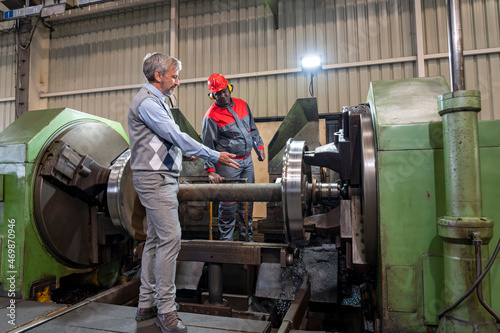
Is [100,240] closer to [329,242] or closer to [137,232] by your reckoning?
[137,232]

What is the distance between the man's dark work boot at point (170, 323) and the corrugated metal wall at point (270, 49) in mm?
3799

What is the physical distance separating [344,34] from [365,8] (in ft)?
1.45

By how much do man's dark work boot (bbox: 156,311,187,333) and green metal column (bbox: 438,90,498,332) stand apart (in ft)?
3.29

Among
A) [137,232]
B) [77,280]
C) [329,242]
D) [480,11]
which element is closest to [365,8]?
[480,11]

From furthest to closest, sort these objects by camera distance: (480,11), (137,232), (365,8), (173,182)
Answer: (365,8), (480,11), (137,232), (173,182)

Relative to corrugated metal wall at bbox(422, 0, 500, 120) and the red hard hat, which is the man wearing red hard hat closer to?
the red hard hat

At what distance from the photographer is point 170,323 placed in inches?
53.8

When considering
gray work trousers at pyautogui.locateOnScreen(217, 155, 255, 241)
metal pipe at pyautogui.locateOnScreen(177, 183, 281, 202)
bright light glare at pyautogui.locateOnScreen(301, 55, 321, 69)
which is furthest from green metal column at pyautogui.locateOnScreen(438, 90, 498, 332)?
bright light glare at pyautogui.locateOnScreen(301, 55, 321, 69)

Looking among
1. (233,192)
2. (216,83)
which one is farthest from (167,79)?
(216,83)

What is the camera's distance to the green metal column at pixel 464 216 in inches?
43.2

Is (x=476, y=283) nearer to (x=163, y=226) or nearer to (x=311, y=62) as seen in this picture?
(x=163, y=226)

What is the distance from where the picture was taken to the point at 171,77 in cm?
160

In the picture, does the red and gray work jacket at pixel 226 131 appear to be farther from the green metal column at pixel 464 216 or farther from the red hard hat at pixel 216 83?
the green metal column at pixel 464 216

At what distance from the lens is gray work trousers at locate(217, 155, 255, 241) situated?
8.38ft
